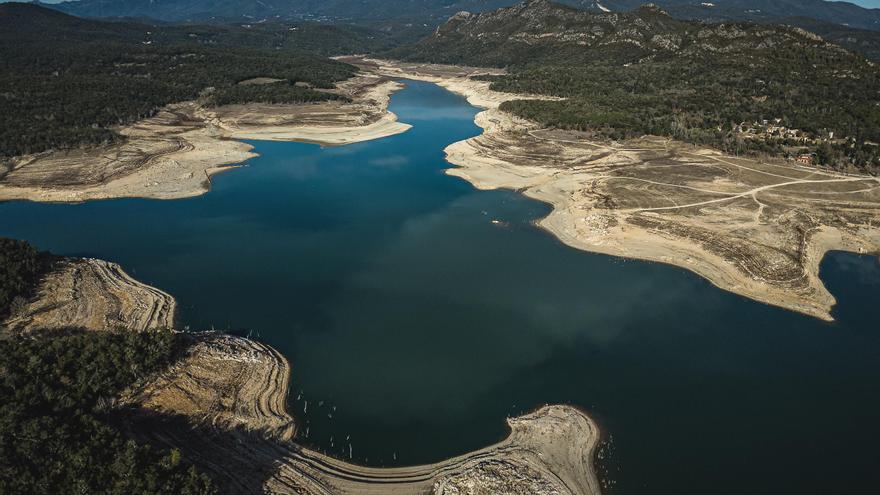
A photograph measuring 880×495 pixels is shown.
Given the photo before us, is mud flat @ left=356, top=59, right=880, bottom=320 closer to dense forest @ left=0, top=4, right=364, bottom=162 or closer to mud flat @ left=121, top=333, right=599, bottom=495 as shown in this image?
mud flat @ left=121, top=333, right=599, bottom=495

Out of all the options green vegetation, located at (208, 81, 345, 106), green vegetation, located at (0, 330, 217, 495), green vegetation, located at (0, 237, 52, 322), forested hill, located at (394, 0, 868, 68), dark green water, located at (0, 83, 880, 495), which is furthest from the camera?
forested hill, located at (394, 0, 868, 68)

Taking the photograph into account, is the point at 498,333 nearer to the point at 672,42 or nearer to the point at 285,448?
the point at 285,448

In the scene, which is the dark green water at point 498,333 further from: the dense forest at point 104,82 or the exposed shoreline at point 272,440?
the dense forest at point 104,82

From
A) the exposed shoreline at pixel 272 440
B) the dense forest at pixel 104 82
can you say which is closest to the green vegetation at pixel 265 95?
the dense forest at pixel 104 82

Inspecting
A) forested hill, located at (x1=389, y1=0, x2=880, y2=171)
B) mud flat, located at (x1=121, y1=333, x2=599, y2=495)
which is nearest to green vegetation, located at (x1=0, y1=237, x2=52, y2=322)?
mud flat, located at (x1=121, y1=333, x2=599, y2=495)

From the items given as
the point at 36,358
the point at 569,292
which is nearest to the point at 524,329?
the point at 569,292

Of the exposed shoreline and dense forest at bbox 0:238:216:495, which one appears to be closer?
dense forest at bbox 0:238:216:495
